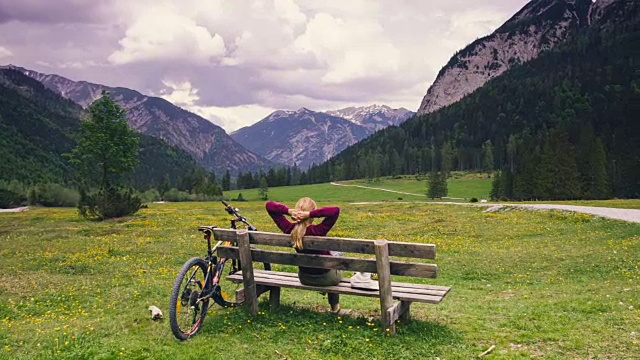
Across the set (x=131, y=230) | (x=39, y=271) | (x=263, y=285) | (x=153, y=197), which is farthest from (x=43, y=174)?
(x=263, y=285)

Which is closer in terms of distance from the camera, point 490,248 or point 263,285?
point 263,285

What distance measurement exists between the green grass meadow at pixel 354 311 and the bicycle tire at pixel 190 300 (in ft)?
0.96

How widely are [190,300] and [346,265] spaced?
320 cm

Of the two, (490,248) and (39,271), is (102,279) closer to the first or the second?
(39,271)

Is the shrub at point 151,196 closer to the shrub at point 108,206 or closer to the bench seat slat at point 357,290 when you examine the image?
the shrub at point 108,206

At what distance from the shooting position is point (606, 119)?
495 ft

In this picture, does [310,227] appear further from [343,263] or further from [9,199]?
[9,199]

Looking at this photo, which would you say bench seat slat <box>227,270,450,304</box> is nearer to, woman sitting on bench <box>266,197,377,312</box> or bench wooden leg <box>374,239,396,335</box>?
woman sitting on bench <box>266,197,377,312</box>

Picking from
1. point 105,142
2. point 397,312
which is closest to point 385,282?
point 397,312

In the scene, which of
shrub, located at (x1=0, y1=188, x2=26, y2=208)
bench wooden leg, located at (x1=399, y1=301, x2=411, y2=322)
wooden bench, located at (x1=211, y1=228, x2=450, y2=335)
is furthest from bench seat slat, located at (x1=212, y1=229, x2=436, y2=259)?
shrub, located at (x1=0, y1=188, x2=26, y2=208)

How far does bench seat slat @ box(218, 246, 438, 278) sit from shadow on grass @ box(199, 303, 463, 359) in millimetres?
1294

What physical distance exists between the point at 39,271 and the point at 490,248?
69.1ft

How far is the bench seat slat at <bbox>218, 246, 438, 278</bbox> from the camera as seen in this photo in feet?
28.6

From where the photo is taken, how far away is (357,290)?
30.9 feet
